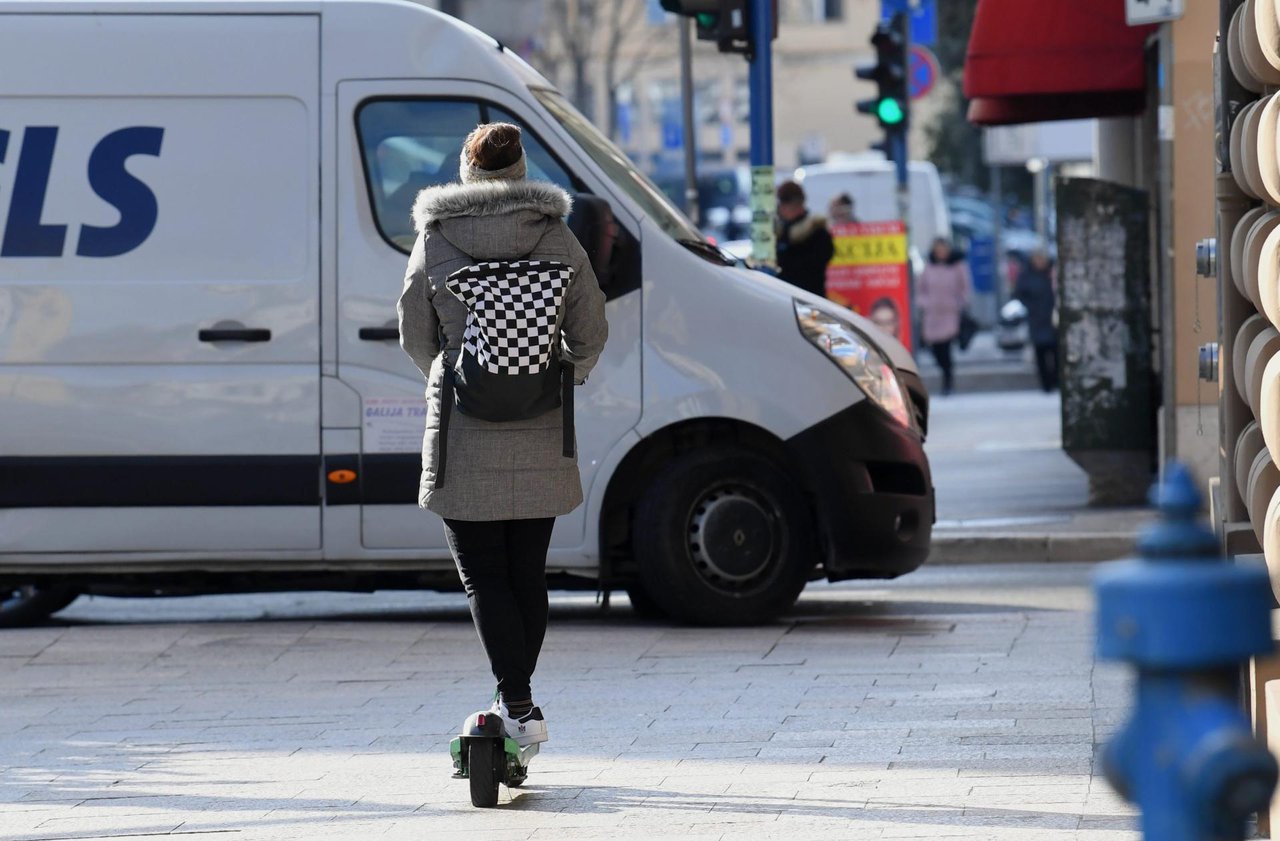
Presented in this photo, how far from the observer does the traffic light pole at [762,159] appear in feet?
41.4

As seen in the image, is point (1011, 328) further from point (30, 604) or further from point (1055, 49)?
point (30, 604)

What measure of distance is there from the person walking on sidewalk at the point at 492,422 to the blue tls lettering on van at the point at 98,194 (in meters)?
3.30

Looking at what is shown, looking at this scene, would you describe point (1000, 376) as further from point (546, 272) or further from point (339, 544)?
point (546, 272)

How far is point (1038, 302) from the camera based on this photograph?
1019 inches

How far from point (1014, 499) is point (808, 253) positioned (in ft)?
8.70

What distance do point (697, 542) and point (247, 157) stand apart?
2282mm

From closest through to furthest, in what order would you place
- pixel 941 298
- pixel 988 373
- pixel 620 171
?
pixel 620 171, pixel 941 298, pixel 988 373

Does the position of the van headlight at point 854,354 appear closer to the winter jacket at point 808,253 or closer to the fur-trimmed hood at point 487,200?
the fur-trimmed hood at point 487,200

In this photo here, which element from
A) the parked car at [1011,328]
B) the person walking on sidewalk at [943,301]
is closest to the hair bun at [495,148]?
the person walking on sidewalk at [943,301]

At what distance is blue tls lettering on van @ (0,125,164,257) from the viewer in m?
8.82

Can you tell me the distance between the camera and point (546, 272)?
18.7ft

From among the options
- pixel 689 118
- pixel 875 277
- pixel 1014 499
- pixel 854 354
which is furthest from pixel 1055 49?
pixel 854 354

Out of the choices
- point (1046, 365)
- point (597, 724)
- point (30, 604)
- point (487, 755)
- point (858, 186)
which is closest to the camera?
point (487, 755)

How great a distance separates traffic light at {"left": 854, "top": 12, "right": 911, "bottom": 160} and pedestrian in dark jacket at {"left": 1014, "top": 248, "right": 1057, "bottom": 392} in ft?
17.3
